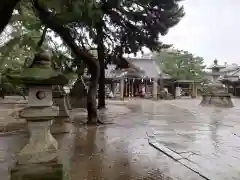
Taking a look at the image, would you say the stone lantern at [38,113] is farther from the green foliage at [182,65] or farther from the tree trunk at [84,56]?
the green foliage at [182,65]

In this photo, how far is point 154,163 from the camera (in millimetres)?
5402

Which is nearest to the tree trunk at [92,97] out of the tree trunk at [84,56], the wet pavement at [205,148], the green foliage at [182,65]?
the tree trunk at [84,56]

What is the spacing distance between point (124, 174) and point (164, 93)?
30463 mm

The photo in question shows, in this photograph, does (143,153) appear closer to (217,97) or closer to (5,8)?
(5,8)

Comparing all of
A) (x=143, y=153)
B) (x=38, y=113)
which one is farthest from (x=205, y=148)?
(x=38, y=113)

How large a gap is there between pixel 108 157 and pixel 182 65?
37213 millimetres

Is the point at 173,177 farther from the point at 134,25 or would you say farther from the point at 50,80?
the point at 134,25

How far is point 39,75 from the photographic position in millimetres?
4195

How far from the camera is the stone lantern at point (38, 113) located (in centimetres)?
418

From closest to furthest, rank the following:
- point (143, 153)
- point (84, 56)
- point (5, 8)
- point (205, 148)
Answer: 1. point (5, 8)
2. point (143, 153)
3. point (205, 148)
4. point (84, 56)

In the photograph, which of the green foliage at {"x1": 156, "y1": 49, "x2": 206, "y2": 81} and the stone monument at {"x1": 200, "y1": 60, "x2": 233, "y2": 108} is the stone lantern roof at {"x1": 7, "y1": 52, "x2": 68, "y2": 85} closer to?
the stone monument at {"x1": 200, "y1": 60, "x2": 233, "y2": 108}

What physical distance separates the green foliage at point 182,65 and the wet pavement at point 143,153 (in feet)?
102

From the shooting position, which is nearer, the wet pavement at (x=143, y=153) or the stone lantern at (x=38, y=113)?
the stone lantern at (x=38, y=113)

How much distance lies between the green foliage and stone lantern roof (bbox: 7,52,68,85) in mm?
35711
